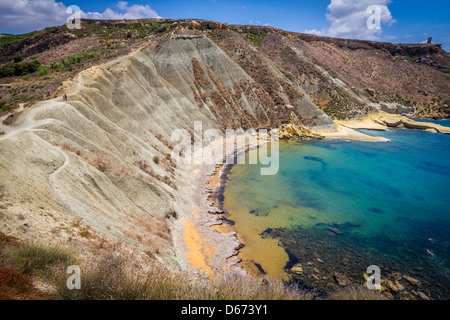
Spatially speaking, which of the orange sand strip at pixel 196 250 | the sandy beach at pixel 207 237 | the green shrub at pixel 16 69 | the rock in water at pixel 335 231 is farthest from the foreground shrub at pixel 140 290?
the green shrub at pixel 16 69

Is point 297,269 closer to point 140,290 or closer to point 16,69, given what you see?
point 140,290

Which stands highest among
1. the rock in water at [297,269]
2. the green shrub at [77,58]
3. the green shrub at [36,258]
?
the green shrub at [77,58]

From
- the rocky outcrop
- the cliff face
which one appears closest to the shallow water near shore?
the cliff face

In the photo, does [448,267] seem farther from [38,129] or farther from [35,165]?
[38,129]

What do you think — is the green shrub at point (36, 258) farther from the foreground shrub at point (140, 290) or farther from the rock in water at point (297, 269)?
the rock in water at point (297, 269)

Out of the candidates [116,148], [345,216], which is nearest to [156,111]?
[116,148]
